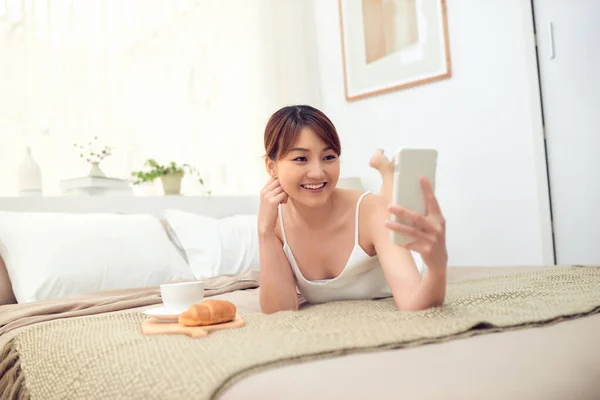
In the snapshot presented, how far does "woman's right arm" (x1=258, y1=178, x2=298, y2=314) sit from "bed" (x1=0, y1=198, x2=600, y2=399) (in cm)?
9

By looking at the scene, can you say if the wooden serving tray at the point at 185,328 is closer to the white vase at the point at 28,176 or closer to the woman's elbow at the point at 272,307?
the woman's elbow at the point at 272,307

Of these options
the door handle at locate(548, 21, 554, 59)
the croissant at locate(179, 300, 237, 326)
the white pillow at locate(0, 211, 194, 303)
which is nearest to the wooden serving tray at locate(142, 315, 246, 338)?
the croissant at locate(179, 300, 237, 326)

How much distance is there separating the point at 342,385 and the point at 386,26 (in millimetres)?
3099

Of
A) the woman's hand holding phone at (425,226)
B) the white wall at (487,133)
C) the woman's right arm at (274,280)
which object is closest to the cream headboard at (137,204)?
the white wall at (487,133)

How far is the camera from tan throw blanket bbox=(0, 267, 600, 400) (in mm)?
739

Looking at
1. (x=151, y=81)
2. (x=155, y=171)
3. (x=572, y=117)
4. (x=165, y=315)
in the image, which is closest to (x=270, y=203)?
(x=165, y=315)

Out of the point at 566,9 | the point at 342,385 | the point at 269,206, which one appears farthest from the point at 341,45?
the point at 342,385

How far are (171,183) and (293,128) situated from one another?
1.75 meters

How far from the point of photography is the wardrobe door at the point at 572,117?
2.69m

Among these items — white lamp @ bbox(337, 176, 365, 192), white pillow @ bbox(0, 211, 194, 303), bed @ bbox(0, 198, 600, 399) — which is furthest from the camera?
white lamp @ bbox(337, 176, 365, 192)

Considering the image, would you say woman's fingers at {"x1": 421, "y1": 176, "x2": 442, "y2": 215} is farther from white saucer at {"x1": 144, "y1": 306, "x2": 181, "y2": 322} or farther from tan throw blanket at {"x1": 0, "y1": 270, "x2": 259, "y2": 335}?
tan throw blanket at {"x1": 0, "y1": 270, "x2": 259, "y2": 335}

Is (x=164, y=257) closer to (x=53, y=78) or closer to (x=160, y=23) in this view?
(x=53, y=78)

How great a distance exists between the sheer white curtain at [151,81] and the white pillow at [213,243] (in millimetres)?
562

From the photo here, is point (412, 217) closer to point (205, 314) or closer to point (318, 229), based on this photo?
point (205, 314)
